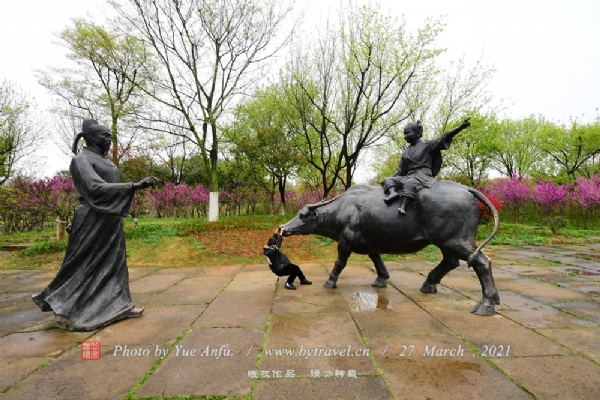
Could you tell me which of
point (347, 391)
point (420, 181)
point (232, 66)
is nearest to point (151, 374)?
point (347, 391)

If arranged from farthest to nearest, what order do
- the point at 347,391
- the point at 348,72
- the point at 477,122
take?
the point at 477,122 < the point at 348,72 < the point at 347,391

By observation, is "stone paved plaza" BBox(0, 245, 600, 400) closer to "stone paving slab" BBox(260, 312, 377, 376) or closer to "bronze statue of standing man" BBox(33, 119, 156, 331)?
"stone paving slab" BBox(260, 312, 377, 376)

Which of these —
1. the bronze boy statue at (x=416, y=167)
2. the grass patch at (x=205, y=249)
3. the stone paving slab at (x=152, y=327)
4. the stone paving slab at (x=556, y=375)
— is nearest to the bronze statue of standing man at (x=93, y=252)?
the stone paving slab at (x=152, y=327)

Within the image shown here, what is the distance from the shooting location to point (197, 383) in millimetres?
2273

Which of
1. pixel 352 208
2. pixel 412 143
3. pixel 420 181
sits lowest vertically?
pixel 352 208

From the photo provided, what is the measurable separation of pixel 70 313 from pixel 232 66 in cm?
1313

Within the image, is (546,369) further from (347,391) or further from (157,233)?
(157,233)

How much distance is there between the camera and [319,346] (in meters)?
2.87

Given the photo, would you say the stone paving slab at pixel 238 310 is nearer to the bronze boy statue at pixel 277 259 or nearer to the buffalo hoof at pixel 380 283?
the bronze boy statue at pixel 277 259

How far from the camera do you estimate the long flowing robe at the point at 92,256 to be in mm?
3365

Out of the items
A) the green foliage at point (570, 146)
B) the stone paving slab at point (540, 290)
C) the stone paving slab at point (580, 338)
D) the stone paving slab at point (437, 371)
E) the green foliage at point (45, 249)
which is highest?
the green foliage at point (570, 146)

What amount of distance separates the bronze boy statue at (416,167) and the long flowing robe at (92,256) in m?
3.54

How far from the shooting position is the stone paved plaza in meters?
2.22

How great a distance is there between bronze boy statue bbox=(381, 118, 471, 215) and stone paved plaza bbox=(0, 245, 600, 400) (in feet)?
5.09
